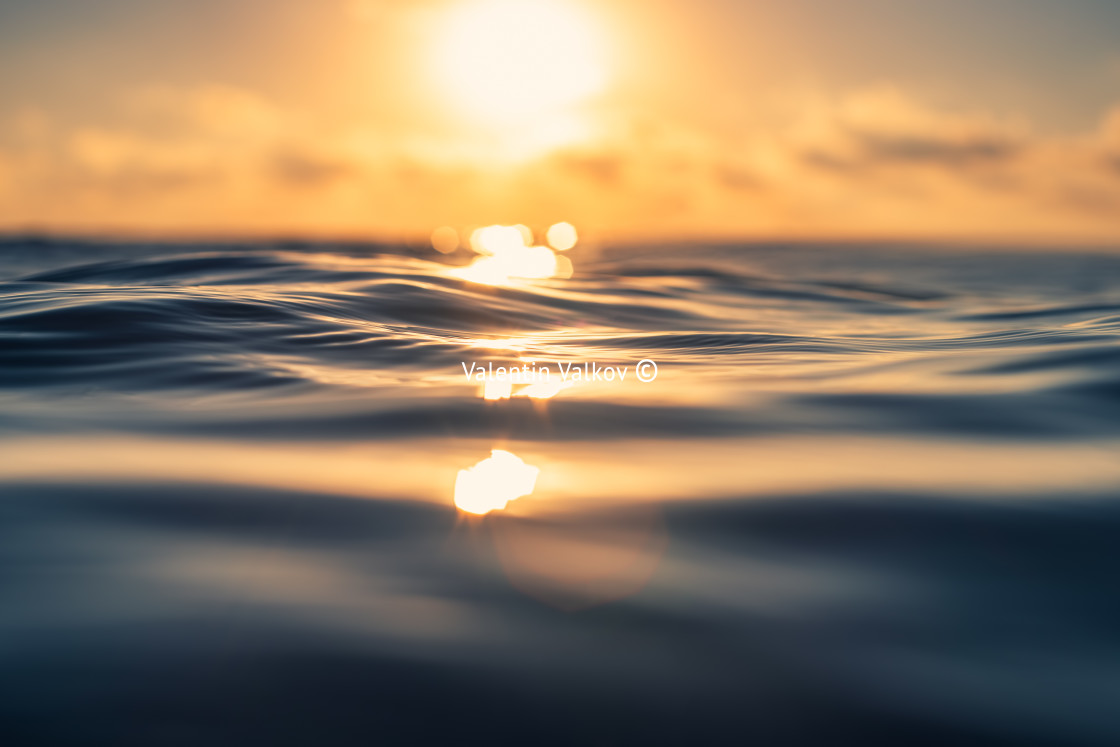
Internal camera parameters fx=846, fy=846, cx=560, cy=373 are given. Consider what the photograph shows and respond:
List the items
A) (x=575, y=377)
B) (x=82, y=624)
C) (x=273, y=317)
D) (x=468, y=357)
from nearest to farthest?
(x=82, y=624)
(x=575, y=377)
(x=468, y=357)
(x=273, y=317)

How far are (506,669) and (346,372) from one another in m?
3.49

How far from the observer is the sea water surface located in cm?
146

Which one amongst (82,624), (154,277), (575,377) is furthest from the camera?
(154,277)

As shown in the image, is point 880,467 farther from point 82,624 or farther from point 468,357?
point 468,357

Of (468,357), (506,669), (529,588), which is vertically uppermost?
(468,357)

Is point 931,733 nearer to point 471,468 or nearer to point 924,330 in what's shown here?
point 471,468

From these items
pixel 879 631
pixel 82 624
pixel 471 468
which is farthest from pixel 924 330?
pixel 82 624

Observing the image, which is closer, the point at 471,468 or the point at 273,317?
the point at 471,468

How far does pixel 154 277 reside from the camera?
34.8 ft

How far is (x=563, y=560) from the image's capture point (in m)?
2.08

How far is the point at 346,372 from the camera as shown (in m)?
4.83

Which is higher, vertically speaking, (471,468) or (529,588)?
(471,468)

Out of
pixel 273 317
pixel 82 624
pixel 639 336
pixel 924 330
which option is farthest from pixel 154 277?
pixel 82 624

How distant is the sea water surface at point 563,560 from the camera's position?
146 cm
